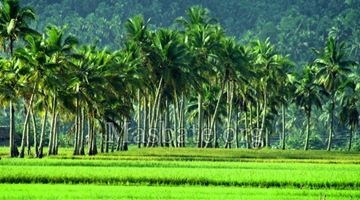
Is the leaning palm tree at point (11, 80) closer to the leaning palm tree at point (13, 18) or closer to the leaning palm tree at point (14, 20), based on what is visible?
the leaning palm tree at point (14, 20)

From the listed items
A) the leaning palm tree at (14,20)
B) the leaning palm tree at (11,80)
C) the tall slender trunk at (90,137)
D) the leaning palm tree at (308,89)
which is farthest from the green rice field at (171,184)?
the leaning palm tree at (308,89)

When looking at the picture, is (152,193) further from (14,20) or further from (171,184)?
(14,20)

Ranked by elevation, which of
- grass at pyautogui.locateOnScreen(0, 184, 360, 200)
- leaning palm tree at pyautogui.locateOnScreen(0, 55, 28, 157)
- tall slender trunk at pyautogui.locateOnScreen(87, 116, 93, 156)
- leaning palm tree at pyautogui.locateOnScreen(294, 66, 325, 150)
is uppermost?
leaning palm tree at pyautogui.locateOnScreen(294, 66, 325, 150)

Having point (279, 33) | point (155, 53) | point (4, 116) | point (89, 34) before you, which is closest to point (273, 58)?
point (155, 53)

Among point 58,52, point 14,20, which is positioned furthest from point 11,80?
point 14,20

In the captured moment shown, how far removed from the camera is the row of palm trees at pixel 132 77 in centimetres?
4725

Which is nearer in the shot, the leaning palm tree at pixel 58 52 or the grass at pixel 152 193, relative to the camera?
the grass at pixel 152 193

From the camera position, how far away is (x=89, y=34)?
18288cm

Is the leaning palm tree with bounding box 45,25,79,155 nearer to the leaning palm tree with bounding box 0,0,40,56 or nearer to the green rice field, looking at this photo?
the leaning palm tree with bounding box 0,0,40,56

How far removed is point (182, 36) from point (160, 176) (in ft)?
141

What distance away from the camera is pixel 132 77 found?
55.2 m

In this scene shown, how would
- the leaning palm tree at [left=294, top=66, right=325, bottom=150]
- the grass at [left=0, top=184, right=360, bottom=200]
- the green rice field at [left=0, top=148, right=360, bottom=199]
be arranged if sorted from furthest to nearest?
the leaning palm tree at [left=294, top=66, right=325, bottom=150]
the green rice field at [left=0, top=148, right=360, bottom=199]
the grass at [left=0, top=184, right=360, bottom=200]

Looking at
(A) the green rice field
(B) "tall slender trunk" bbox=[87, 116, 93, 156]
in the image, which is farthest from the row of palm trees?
(A) the green rice field

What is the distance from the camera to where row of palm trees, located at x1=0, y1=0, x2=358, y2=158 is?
4725 cm
